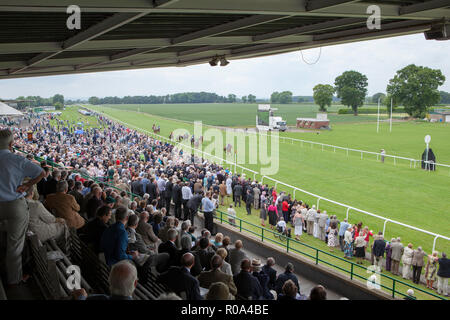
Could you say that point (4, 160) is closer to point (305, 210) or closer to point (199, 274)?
point (199, 274)

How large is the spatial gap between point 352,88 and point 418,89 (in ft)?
71.9

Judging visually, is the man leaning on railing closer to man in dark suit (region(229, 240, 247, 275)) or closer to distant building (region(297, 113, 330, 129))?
man in dark suit (region(229, 240, 247, 275))

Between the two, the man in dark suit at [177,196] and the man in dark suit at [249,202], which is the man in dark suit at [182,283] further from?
the man in dark suit at [249,202]

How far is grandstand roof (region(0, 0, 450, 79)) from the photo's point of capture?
453cm

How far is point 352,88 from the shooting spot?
312 ft

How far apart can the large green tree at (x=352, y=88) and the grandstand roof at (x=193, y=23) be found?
90521 mm

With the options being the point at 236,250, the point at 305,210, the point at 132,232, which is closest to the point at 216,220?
the point at 305,210

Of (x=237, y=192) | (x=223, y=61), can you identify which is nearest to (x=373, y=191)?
(x=237, y=192)

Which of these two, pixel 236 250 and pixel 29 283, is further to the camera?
pixel 236 250

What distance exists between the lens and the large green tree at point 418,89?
7325 cm

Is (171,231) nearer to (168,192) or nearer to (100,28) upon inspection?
(100,28)

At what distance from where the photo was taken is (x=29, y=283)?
10.8 ft

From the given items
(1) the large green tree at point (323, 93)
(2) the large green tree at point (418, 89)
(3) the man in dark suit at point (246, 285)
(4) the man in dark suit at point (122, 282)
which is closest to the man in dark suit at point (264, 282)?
(3) the man in dark suit at point (246, 285)
